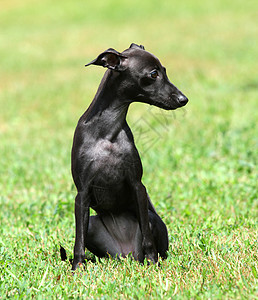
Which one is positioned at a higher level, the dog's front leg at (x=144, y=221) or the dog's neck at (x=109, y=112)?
the dog's neck at (x=109, y=112)

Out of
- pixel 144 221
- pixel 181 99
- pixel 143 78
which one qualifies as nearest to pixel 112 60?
pixel 143 78

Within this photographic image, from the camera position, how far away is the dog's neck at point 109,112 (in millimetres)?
3686

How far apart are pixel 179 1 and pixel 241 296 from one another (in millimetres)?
30973

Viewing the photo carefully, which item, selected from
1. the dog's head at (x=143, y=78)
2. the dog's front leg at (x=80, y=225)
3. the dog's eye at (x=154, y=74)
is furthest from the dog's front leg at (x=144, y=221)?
the dog's eye at (x=154, y=74)

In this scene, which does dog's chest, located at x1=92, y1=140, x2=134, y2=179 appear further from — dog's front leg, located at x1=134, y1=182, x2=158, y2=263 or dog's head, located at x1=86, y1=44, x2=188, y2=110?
dog's head, located at x1=86, y1=44, x2=188, y2=110

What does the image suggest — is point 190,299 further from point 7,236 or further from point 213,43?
point 213,43

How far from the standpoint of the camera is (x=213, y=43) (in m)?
21.1

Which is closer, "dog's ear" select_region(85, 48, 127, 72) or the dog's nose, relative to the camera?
"dog's ear" select_region(85, 48, 127, 72)

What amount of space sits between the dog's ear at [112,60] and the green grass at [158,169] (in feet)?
2.19

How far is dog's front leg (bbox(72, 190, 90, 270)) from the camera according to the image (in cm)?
373

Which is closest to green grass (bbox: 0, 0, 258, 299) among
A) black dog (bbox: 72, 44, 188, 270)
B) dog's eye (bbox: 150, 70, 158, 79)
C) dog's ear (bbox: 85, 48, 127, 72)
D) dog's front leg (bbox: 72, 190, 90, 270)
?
dog's front leg (bbox: 72, 190, 90, 270)

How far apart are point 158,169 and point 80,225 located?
3893 millimetres

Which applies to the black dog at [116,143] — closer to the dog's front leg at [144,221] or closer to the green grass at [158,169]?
the dog's front leg at [144,221]

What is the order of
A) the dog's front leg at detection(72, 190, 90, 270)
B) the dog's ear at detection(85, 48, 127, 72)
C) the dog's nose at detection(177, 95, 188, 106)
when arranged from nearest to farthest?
the dog's ear at detection(85, 48, 127, 72)
the dog's nose at detection(177, 95, 188, 106)
the dog's front leg at detection(72, 190, 90, 270)
